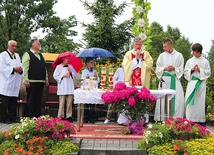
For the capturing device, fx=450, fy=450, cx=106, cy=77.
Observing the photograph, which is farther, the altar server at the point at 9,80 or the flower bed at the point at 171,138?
the altar server at the point at 9,80

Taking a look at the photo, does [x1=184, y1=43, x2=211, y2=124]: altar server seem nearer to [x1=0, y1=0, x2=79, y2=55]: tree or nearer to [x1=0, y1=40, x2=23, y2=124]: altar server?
[x1=0, y1=40, x2=23, y2=124]: altar server

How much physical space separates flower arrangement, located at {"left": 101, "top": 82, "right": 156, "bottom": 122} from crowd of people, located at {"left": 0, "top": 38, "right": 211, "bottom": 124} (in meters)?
1.63

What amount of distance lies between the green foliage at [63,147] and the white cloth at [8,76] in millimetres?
4762

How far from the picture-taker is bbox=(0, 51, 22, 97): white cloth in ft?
37.8

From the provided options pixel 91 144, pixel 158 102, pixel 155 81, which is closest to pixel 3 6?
pixel 155 81

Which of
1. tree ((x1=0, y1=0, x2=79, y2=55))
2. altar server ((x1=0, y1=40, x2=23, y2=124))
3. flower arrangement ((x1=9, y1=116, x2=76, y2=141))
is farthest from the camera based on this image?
tree ((x1=0, y1=0, x2=79, y2=55))

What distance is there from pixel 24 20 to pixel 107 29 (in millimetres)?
18945

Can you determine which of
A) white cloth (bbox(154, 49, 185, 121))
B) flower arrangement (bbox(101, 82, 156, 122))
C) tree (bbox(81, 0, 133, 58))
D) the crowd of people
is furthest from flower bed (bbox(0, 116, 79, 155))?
tree (bbox(81, 0, 133, 58))

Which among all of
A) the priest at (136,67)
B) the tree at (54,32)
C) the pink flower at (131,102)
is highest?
the tree at (54,32)

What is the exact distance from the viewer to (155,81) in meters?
14.3

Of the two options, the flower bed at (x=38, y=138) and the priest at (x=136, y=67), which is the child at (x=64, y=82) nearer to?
the priest at (x=136, y=67)

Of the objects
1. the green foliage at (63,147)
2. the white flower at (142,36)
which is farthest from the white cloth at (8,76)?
the green foliage at (63,147)

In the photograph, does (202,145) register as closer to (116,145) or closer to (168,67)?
(116,145)

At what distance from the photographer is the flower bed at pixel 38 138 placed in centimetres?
693
